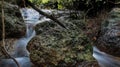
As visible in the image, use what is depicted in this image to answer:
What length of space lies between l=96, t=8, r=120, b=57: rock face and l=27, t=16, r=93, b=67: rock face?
1360 mm

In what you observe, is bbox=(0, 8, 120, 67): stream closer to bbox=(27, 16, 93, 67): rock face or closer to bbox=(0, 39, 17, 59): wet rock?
bbox=(0, 39, 17, 59): wet rock

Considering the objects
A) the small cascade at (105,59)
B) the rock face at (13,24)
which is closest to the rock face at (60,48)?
the small cascade at (105,59)

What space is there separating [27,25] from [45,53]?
3.32 meters

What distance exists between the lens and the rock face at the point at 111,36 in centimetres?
642

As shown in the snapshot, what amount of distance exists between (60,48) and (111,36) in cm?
251

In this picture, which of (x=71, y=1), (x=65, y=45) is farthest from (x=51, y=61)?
(x=71, y=1)

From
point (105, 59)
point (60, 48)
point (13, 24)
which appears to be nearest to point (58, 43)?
point (60, 48)

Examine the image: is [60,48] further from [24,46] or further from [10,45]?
[10,45]

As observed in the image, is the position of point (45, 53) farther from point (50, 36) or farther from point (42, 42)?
point (50, 36)

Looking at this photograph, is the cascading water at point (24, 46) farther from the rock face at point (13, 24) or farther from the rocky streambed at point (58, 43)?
the rock face at point (13, 24)

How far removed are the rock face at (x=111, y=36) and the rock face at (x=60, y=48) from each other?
1360 millimetres

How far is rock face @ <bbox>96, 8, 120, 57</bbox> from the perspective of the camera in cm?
642

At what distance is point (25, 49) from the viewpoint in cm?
613

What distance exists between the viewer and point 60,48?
196 inches
